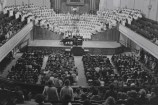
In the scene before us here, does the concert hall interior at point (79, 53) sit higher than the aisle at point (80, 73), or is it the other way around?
the concert hall interior at point (79, 53)

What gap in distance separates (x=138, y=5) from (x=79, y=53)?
11.8 metres

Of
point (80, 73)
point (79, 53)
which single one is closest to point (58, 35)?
point (79, 53)

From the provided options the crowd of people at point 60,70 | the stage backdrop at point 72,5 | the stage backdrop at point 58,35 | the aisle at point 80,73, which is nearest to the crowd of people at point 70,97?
the crowd of people at point 60,70

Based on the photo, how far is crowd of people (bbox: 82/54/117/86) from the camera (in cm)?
1606

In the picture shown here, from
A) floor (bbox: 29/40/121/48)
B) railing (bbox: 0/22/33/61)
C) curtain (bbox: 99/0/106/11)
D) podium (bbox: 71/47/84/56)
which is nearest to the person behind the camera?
railing (bbox: 0/22/33/61)

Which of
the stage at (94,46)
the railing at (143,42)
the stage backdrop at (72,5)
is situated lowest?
the stage at (94,46)

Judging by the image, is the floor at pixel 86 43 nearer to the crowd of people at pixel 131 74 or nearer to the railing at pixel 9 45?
the railing at pixel 9 45

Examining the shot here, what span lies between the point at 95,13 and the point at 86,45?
12.6m

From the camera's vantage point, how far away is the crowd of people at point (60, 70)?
1591 cm

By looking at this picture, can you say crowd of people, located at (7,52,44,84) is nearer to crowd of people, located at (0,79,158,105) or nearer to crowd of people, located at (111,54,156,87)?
crowd of people, located at (0,79,158,105)

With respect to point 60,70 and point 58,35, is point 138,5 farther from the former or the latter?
point 60,70

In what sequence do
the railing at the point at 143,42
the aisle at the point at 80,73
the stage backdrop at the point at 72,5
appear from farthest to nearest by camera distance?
the stage backdrop at the point at 72,5 → the railing at the point at 143,42 → the aisle at the point at 80,73

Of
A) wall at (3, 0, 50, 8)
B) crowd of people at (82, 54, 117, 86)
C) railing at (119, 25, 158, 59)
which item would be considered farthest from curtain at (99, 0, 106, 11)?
crowd of people at (82, 54, 117, 86)

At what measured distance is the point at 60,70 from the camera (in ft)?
58.3
